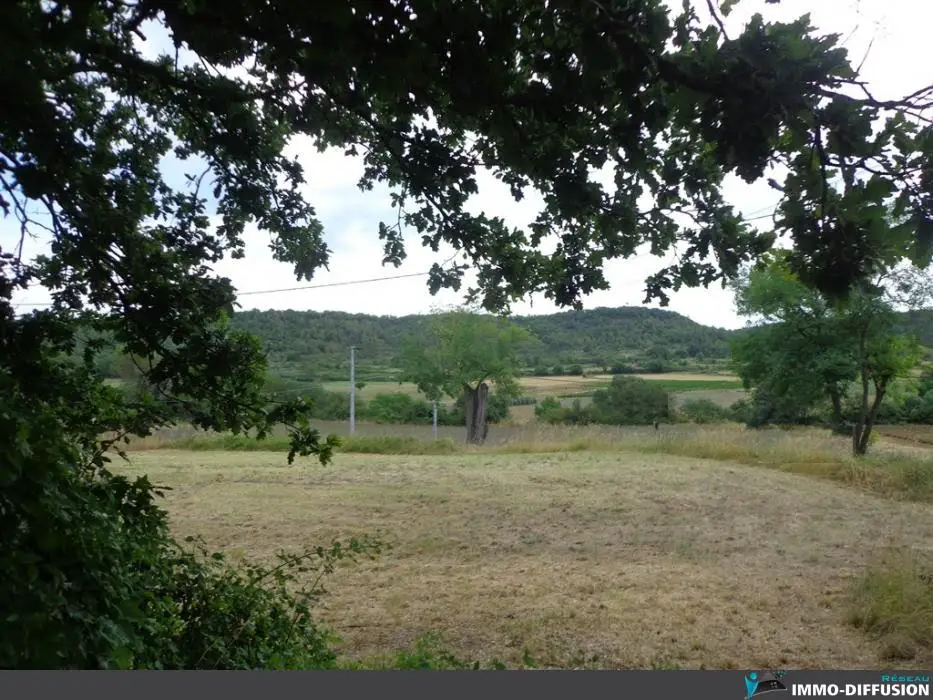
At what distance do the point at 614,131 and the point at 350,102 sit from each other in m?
1.03

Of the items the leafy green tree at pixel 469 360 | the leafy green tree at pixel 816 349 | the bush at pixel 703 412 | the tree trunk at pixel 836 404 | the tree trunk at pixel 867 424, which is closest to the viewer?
the leafy green tree at pixel 816 349

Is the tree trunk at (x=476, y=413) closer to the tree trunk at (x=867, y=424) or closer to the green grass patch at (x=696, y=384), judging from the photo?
the green grass patch at (x=696, y=384)

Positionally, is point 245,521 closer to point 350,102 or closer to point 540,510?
point 540,510

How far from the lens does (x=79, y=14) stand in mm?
1598

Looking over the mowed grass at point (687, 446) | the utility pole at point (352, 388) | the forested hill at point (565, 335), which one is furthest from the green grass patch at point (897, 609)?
the mowed grass at point (687, 446)

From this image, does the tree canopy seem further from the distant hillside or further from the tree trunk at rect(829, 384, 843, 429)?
the tree trunk at rect(829, 384, 843, 429)

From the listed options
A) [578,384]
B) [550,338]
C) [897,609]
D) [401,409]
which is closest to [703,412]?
[578,384]

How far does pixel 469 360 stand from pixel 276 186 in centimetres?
1836

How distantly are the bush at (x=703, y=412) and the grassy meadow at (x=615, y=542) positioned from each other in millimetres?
4441

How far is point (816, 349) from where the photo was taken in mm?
13812

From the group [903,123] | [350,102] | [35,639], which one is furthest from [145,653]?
[903,123]

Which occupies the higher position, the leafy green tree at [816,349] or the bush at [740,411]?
the leafy green tree at [816,349]
